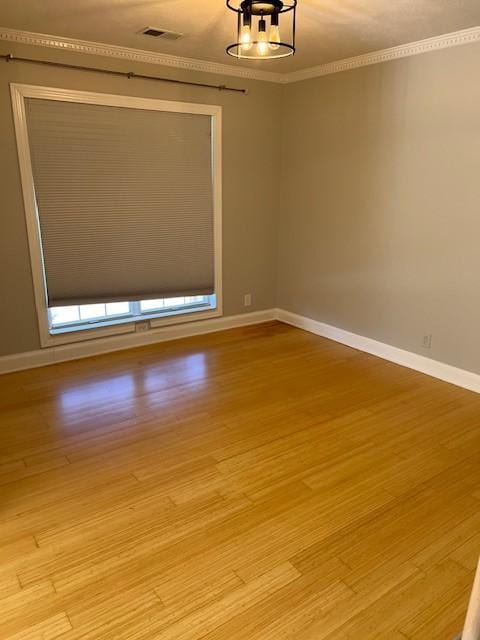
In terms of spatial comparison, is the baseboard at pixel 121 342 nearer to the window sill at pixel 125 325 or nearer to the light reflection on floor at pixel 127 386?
the window sill at pixel 125 325

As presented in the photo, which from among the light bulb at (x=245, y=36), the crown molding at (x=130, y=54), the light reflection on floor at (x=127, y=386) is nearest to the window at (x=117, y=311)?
the light reflection on floor at (x=127, y=386)

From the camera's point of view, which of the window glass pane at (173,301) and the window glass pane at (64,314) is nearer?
the window glass pane at (64,314)

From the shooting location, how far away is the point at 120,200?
410 cm

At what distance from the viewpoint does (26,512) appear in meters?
2.28

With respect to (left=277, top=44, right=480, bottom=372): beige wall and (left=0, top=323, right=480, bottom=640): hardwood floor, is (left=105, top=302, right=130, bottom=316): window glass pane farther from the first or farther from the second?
(left=277, top=44, right=480, bottom=372): beige wall

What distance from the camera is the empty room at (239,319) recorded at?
1919 millimetres

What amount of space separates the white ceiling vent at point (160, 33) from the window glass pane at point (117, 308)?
2179mm

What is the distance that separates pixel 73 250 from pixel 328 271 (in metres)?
2.35

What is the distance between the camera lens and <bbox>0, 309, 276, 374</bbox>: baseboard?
3.94 meters

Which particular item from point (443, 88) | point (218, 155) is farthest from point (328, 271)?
point (443, 88)

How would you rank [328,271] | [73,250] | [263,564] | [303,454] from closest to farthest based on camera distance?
[263,564], [303,454], [73,250], [328,271]

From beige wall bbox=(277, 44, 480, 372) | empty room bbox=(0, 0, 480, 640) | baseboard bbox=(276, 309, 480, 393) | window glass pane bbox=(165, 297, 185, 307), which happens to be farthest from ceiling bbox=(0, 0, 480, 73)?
baseboard bbox=(276, 309, 480, 393)

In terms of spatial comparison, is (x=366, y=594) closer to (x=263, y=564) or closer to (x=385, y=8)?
(x=263, y=564)

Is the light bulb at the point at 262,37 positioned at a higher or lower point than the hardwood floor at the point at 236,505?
higher
